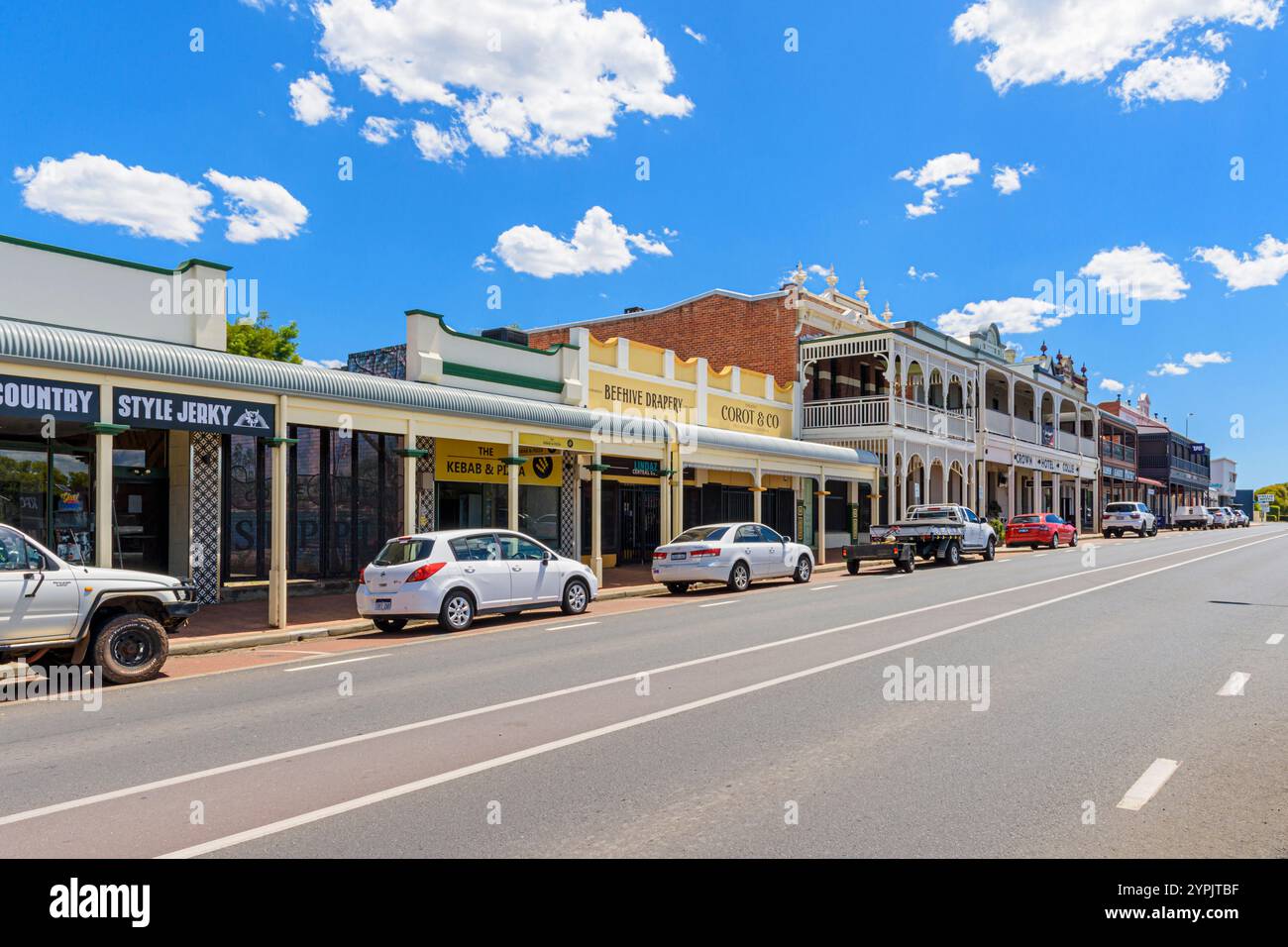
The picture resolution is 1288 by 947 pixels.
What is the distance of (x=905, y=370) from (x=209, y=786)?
31187mm

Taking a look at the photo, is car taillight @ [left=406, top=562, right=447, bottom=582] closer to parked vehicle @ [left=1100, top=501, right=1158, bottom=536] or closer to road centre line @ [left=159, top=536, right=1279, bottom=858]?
road centre line @ [left=159, top=536, right=1279, bottom=858]

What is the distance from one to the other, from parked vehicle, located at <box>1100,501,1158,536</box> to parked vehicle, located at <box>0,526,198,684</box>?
5120 cm

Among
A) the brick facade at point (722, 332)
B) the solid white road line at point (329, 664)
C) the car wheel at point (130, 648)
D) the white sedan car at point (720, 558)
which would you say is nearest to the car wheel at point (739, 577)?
the white sedan car at point (720, 558)

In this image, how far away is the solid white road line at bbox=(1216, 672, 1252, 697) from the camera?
28.5 feet

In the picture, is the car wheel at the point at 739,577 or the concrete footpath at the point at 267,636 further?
the car wheel at the point at 739,577

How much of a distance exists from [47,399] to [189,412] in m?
1.92

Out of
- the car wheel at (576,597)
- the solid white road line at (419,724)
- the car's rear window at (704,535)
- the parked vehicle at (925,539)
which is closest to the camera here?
the solid white road line at (419,724)

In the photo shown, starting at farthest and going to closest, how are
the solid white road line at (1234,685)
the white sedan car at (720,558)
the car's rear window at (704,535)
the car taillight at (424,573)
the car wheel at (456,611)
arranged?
the car's rear window at (704,535) → the white sedan car at (720,558) → the car wheel at (456,611) → the car taillight at (424,573) → the solid white road line at (1234,685)

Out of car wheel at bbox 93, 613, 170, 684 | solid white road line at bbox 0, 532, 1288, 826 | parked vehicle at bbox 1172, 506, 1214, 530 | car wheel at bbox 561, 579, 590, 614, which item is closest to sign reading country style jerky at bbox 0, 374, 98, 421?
car wheel at bbox 93, 613, 170, 684

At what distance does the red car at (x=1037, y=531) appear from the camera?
126 ft

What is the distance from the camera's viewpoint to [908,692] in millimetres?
8711

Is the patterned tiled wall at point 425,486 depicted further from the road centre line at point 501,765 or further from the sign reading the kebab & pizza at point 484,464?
the road centre line at point 501,765

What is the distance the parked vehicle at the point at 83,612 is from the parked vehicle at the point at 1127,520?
51204 mm

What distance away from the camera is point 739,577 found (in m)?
20.3
